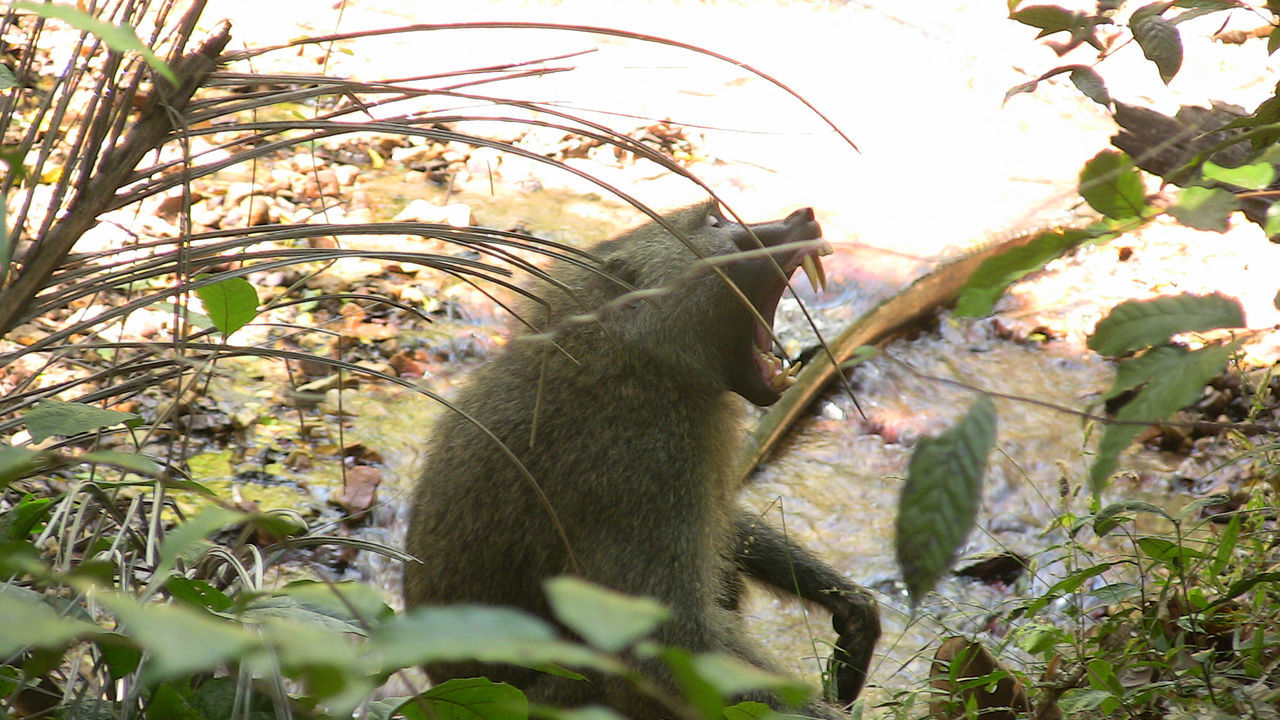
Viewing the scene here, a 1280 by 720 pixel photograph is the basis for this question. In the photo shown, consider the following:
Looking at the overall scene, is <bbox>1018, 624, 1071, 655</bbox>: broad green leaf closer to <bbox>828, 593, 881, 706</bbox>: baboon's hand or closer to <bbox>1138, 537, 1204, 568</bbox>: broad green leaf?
<bbox>1138, 537, 1204, 568</bbox>: broad green leaf

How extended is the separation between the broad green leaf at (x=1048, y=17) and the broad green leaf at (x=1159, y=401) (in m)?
1.05

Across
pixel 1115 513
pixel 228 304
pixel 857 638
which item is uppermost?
pixel 228 304

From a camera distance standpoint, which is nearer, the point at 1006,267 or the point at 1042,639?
the point at 1006,267

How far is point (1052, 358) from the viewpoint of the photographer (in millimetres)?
5434

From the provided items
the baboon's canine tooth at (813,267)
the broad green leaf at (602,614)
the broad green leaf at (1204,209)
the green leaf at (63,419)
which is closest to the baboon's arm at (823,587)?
the baboon's canine tooth at (813,267)

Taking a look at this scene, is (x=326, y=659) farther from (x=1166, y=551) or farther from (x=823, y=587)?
(x=823, y=587)

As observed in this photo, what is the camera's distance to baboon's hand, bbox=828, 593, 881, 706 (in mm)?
3393

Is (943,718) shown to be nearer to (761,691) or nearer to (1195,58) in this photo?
(761,691)

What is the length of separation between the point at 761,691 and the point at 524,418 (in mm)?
1009

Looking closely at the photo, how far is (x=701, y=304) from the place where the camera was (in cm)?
315

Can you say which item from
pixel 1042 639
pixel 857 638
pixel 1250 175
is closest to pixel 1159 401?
pixel 1250 175

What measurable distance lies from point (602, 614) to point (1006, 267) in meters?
0.90

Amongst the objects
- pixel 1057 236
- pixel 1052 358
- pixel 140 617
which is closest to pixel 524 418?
pixel 1057 236

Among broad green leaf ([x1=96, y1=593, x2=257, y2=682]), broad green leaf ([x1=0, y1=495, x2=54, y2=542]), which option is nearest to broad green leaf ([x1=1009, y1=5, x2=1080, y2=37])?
broad green leaf ([x1=96, y1=593, x2=257, y2=682])
